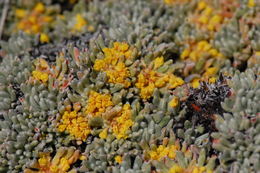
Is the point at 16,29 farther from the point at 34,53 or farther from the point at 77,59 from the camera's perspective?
the point at 77,59

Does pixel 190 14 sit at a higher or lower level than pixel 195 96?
higher

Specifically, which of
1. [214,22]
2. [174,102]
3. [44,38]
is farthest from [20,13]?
[174,102]

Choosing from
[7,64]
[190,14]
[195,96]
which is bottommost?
[195,96]

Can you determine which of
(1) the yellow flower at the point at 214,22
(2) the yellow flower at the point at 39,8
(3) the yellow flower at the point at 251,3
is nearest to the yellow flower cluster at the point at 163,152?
(1) the yellow flower at the point at 214,22

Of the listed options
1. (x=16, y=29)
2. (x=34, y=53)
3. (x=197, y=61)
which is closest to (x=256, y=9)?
(x=197, y=61)

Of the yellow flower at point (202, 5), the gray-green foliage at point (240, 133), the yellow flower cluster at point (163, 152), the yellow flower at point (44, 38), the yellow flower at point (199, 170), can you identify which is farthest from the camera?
the yellow flower at point (44, 38)

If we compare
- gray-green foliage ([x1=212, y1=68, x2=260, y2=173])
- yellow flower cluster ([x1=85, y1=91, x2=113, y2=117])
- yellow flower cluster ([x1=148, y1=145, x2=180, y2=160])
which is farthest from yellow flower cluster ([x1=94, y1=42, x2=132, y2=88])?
gray-green foliage ([x1=212, y1=68, x2=260, y2=173])

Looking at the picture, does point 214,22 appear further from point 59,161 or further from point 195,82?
point 59,161

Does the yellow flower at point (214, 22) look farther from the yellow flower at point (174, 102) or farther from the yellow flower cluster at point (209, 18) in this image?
the yellow flower at point (174, 102)
